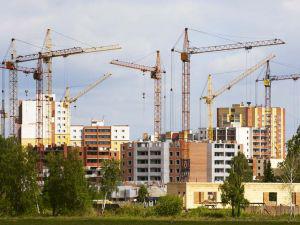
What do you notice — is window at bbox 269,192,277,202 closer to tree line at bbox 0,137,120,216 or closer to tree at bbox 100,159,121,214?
tree line at bbox 0,137,120,216

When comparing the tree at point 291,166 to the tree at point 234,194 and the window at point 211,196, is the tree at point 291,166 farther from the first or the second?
the window at point 211,196

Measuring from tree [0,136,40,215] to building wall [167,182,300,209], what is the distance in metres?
21.5

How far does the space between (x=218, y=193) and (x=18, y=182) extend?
2830cm

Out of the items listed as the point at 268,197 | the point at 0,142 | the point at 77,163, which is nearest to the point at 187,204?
the point at 268,197

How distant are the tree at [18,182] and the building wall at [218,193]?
70.4 feet

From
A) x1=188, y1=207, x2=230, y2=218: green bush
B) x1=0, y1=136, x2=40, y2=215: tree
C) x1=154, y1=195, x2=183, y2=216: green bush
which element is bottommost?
x1=188, y1=207, x2=230, y2=218: green bush

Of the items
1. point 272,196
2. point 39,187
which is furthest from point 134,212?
point 272,196

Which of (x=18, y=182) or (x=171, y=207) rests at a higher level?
(x=18, y=182)

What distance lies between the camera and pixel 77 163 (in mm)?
99750

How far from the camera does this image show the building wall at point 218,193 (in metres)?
108

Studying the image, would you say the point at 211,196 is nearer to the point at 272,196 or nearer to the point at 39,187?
the point at 272,196

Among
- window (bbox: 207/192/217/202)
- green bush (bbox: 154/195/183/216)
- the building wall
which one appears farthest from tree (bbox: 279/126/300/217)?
green bush (bbox: 154/195/183/216)

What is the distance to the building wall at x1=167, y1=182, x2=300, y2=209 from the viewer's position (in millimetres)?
108000

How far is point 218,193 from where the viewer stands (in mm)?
111875
